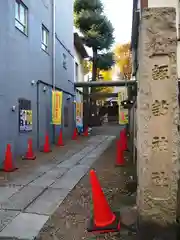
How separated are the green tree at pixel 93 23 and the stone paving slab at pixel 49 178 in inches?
797

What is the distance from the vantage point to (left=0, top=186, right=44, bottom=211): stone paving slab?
194 inches

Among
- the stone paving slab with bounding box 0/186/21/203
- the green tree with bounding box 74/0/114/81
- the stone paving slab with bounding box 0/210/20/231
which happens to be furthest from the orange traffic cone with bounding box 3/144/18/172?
the green tree with bounding box 74/0/114/81

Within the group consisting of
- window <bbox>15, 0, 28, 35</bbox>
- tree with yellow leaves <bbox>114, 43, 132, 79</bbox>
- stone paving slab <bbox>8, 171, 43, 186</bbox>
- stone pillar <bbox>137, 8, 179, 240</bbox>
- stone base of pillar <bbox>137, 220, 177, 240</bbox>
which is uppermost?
tree with yellow leaves <bbox>114, 43, 132, 79</bbox>

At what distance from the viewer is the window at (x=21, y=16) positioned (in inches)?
406

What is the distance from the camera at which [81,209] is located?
4.83 m

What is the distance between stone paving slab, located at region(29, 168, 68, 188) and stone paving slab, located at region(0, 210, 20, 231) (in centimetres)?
166

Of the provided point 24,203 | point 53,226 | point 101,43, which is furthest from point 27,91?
point 101,43

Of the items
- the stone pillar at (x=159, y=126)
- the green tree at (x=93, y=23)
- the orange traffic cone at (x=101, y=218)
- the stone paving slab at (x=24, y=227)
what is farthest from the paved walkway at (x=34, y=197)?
the green tree at (x=93, y=23)

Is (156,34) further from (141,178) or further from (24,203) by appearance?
(24,203)

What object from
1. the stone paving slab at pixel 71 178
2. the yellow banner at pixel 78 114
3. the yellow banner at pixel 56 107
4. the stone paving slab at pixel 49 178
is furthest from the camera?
the yellow banner at pixel 78 114

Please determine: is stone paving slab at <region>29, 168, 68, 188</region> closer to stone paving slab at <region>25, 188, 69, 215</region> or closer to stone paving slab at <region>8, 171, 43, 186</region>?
stone paving slab at <region>8, 171, 43, 186</region>

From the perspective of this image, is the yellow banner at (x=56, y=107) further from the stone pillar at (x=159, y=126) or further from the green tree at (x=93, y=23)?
the green tree at (x=93, y=23)

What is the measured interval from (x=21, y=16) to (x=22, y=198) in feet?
25.4

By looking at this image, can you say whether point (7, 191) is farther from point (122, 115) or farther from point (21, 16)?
point (122, 115)
